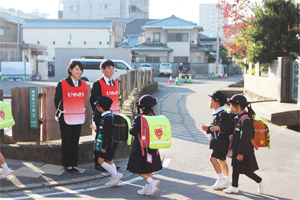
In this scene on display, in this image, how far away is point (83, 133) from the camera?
7.05 metres

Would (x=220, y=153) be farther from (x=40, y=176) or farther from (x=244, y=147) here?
(x=40, y=176)

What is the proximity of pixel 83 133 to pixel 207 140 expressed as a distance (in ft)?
11.0

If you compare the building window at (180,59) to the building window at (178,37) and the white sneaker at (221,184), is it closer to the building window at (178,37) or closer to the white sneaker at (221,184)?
the building window at (178,37)

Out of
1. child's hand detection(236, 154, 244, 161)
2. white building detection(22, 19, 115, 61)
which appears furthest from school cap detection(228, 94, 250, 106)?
white building detection(22, 19, 115, 61)

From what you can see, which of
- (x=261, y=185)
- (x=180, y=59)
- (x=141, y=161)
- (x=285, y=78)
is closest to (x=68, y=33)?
(x=180, y=59)

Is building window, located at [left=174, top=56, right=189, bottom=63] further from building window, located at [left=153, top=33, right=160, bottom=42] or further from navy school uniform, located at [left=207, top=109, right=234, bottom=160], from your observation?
navy school uniform, located at [left=207, top=109, right=234, bottom=160]

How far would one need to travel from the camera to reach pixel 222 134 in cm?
495

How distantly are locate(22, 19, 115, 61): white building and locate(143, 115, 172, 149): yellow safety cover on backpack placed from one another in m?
45.8

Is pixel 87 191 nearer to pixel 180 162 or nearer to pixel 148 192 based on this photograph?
pixel 148 192

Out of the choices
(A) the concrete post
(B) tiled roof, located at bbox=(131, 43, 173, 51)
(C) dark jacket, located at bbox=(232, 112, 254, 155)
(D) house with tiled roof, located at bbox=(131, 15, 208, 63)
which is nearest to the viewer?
(C) dark jacket, located at bbox=(232, 112, 254, 155)

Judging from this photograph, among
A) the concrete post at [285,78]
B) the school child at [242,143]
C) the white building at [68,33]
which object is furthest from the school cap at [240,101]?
the white building at [68,33]

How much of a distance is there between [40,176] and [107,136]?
1470 millimetres

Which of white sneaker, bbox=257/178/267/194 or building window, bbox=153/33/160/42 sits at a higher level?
building window, bbox=153/33/160/42

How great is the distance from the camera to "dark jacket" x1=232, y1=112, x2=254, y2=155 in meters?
4.64
